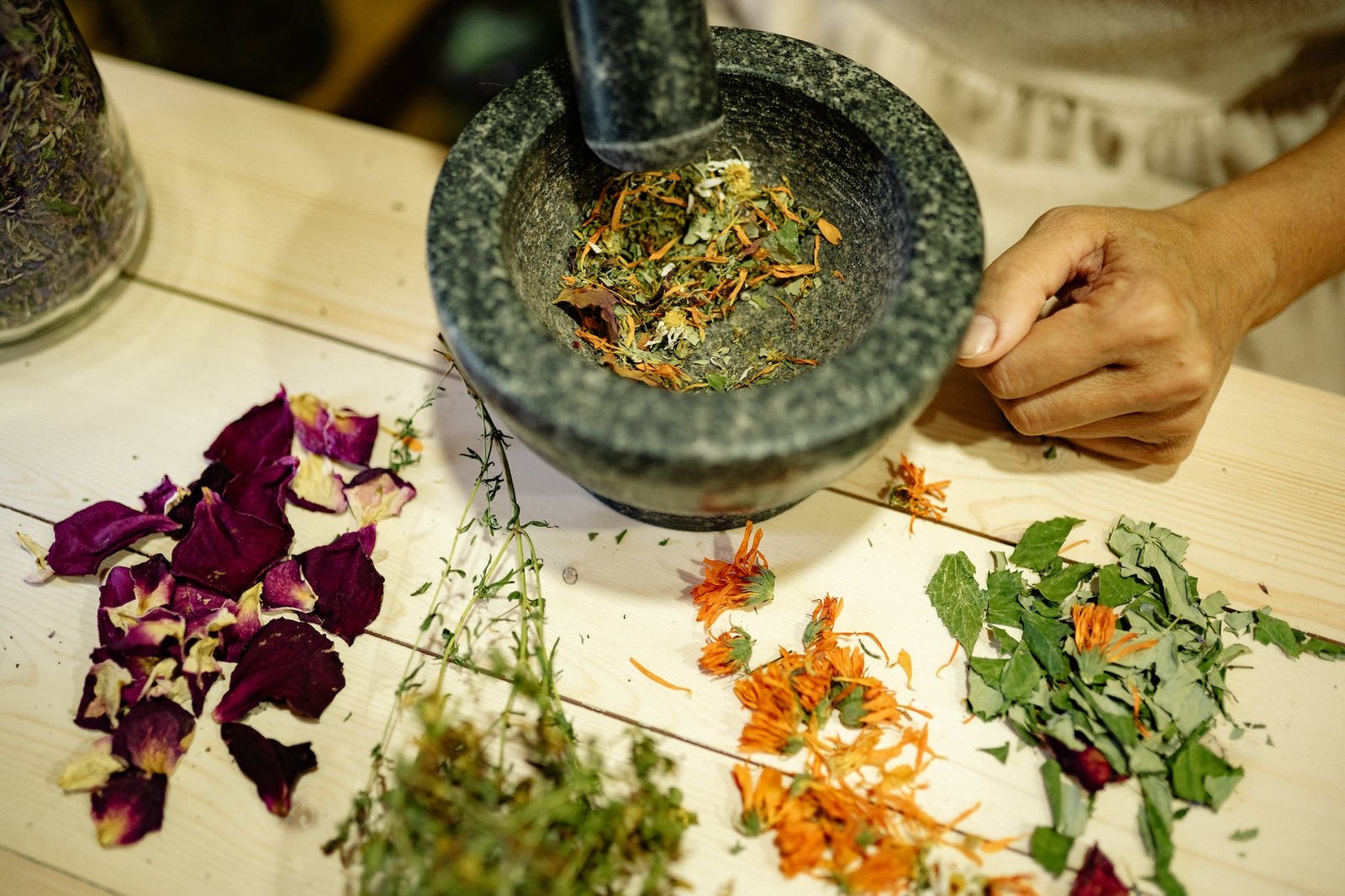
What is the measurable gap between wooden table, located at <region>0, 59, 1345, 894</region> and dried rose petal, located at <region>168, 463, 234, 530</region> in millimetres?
37

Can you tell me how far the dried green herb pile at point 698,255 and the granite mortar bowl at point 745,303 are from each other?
19 millimetres

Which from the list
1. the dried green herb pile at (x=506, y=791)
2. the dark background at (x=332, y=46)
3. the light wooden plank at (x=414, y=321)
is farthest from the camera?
the dark background at (x=332, y=46)

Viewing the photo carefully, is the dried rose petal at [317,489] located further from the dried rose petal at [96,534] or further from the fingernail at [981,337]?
the fingernail at [981,337]

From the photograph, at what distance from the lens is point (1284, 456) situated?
3.37 feet

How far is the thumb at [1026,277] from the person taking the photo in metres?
0.90

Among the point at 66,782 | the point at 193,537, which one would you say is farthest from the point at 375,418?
the point at 66,782

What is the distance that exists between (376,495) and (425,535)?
0.07m

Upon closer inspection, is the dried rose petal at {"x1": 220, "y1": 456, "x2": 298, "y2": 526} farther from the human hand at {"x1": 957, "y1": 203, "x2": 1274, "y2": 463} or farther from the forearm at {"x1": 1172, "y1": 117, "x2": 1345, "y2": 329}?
the forearm at {"x1": 1172, "y1": 117, "x2": 1345, "y2": 329}

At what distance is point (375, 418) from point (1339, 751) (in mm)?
1065

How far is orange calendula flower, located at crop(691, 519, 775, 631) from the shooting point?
0.91 metres

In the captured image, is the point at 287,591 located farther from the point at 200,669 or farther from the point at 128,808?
the point at 128,808

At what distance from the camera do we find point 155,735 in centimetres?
83

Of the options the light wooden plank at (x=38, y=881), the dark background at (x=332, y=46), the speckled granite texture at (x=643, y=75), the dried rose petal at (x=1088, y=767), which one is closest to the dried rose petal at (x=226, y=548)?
the light wooden plank at (x=38, y=881)

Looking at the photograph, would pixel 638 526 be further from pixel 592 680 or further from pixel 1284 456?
pixel 1284 456
